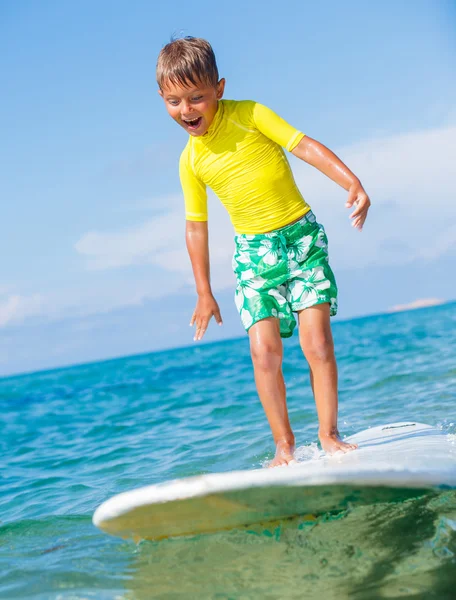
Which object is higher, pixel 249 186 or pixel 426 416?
pixel 249 186

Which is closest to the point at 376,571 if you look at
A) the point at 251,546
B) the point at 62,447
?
the point at 251,546

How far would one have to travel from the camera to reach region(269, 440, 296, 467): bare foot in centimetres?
317

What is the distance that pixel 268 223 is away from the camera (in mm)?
3406

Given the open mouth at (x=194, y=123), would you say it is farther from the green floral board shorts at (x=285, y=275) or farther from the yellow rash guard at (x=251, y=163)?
the green floral board shorts at (x=285, y=275)

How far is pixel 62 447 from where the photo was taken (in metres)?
7.59

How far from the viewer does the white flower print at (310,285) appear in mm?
A: 3344

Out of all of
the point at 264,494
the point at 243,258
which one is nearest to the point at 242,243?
the point at 243,258

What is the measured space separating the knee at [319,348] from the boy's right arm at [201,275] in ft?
1.72

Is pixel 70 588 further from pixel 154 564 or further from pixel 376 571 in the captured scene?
pixel 376 571

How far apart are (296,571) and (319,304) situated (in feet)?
4.09

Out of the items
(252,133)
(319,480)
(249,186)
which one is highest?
(252,133)

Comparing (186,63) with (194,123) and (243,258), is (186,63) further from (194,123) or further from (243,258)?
(243,258)

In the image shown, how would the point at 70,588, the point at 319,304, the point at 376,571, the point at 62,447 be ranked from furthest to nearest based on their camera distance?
the point at 62,447, the point at 319,304, the point at 70,588, the point at 376,571

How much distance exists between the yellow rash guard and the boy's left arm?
5 cm
